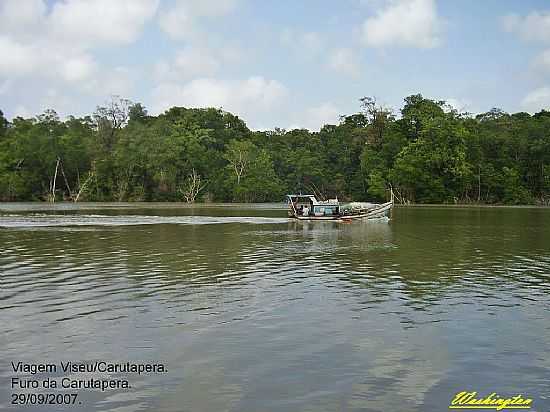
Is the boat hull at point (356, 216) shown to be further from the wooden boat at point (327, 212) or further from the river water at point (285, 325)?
the river water at point (285, 325)

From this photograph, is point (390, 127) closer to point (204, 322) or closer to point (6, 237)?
point (6, 237)

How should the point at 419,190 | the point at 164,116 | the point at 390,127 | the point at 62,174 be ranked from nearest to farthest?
the point at 419,190 → the point at 390,127 → the point at 62,174 → the point at 164,116

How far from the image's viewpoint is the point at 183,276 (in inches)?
654

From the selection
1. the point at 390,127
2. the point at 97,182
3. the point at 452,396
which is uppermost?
the point at 390,127

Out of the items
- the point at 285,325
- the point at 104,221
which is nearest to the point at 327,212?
the point at 104,221

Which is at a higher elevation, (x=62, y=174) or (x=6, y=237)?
(x=62, y=174)

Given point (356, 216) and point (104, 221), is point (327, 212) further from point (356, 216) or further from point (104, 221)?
point (104, 221)

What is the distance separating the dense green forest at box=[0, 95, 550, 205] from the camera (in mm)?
86062

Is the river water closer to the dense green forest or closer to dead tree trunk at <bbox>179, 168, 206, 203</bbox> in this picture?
the dense green forest

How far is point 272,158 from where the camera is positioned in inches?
4247

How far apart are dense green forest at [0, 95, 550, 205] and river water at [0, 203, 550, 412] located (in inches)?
2648

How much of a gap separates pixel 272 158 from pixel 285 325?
320 feet

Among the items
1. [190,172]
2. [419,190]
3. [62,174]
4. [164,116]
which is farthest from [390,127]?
[62,174]

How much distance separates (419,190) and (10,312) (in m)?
82.3
